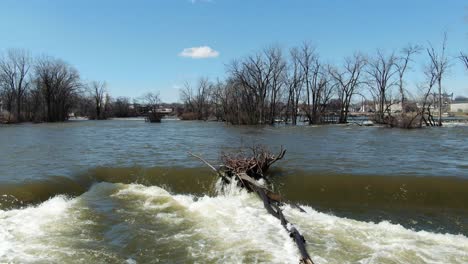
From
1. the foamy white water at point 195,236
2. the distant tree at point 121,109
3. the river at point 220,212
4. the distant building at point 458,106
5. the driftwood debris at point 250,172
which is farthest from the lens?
the distant building at point 458,106

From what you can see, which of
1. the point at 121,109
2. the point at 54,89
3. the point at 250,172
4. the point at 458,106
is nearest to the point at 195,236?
the point at 250,172

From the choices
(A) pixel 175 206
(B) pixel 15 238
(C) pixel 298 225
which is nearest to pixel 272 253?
(C) pixel 298 225

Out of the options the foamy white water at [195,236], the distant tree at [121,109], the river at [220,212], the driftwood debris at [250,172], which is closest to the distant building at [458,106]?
the distant tree at [121,109]

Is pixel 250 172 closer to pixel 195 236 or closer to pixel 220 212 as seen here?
pixel 220 212

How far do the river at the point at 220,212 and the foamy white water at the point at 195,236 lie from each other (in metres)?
0.02

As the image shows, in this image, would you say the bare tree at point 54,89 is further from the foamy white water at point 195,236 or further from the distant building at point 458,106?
the distant building at point 458,106

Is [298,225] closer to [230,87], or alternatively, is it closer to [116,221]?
[116,221]

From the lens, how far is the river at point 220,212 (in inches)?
326

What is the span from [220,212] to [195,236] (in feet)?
6.84

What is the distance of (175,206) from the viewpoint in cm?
1206

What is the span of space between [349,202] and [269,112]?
167 ft

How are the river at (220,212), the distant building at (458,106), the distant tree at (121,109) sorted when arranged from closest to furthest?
the river at (220,212) → the distant tree at (121,109) → the distant building at (458,106)

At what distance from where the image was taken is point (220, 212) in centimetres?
1136

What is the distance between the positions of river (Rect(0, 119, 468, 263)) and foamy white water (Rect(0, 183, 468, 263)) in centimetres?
Result: 2
